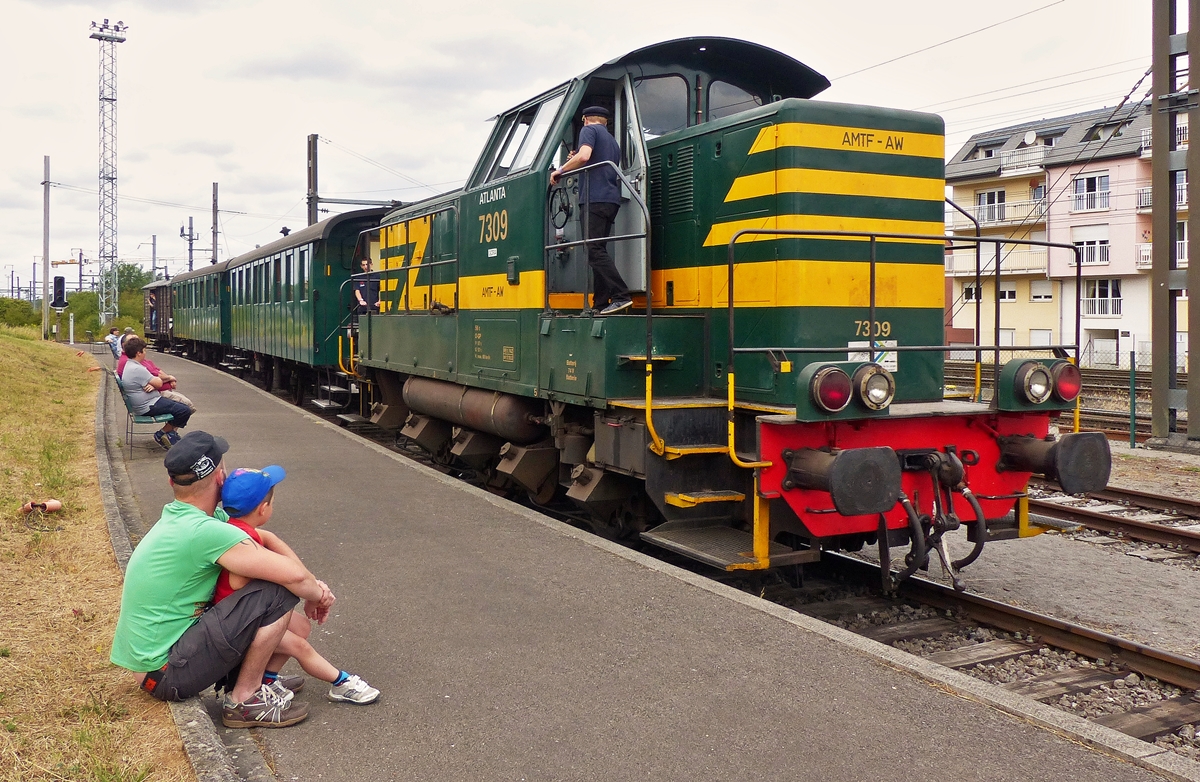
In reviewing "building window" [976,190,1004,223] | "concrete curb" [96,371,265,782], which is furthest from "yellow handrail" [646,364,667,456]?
"building window" [976,190,1004,223]

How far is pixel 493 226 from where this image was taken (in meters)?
8.60

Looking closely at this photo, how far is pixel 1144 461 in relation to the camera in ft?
40.7

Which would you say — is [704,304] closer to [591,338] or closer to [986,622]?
[591,338]

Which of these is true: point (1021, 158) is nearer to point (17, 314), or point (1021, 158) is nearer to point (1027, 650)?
point (1027, 650)

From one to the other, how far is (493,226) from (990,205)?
1632 inches

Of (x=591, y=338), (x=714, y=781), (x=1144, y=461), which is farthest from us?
(x=1144, y=461)

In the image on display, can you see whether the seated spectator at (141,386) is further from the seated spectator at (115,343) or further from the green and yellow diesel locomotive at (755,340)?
the green and yellow diesel locomotive at (755,340)

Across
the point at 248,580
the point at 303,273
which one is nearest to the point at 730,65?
the point at 248,580

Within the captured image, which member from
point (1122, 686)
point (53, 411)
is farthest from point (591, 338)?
point (53, 411)

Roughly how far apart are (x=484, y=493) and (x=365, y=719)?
468 cm

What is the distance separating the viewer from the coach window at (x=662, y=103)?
741 centimetres

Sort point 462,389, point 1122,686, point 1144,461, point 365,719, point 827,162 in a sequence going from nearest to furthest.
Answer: point 365,719 → point 1122,686 → point 827,162 → point 462,389 → point 1144,461

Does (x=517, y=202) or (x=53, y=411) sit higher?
(x=517, y=202)

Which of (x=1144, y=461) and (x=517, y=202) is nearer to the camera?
(x=517, y=202)
